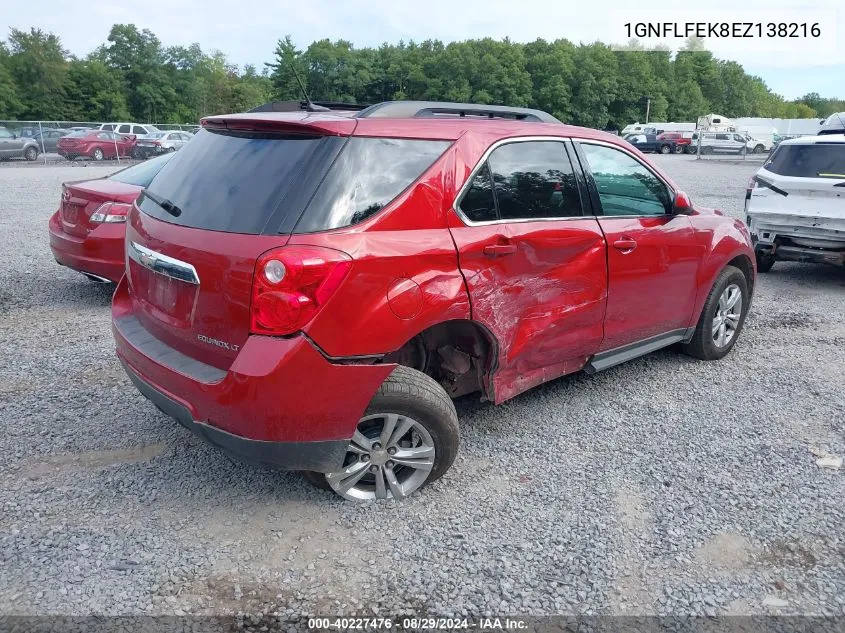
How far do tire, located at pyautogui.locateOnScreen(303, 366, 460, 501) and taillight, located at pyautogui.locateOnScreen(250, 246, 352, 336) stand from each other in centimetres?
52

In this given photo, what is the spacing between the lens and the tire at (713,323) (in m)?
4.94

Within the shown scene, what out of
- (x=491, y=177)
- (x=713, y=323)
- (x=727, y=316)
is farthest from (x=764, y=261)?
(x=491, y=177)

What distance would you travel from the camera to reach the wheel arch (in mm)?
3275

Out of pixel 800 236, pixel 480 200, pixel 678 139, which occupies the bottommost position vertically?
pixel 800 236

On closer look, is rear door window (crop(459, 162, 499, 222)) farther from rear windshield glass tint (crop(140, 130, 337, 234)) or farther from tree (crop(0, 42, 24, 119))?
tree (crop(0, 42, 24, 119))

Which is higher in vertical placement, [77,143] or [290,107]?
[77,143]

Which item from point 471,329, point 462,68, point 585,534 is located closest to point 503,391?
point 471,329

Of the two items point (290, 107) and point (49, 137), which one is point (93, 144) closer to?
point (49, 137)

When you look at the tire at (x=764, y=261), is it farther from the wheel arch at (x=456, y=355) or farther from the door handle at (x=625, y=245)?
the wheel arch at (x=456, y=355)

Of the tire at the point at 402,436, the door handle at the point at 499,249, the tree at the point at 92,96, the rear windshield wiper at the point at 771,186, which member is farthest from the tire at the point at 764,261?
the tree at the point at 92,96

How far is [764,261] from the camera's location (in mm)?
8391

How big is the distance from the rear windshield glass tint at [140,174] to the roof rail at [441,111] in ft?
13.3

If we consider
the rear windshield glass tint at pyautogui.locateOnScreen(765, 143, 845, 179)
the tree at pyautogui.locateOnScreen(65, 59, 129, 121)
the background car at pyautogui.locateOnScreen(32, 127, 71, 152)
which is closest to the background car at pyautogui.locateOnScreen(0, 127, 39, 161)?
the background car at pyautogui.locateOnScreen(32, 127, 71, 152)

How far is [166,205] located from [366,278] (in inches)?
45.1
